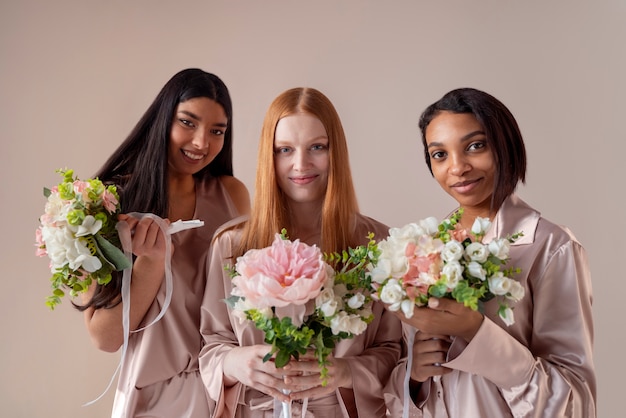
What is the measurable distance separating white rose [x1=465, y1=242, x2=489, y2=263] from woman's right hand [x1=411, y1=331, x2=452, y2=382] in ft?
A: 1.63

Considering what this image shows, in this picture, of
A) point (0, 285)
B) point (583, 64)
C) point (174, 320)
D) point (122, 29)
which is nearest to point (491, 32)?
point (583, 64)

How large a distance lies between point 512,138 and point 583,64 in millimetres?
2153

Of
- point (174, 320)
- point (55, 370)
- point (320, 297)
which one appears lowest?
point (55, 370)

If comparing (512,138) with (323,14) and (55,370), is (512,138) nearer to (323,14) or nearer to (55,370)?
(323,14)

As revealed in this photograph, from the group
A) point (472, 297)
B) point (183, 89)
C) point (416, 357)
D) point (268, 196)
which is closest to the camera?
point (472, 297)

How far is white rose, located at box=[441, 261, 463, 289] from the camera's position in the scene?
7.32 ft

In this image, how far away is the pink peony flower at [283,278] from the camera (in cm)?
233

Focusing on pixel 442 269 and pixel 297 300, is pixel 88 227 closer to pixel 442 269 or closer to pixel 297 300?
pixel 297 300

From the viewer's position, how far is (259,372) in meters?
2.67

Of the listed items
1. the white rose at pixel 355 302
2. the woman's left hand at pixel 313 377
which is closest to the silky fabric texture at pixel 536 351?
the woman's left hand at pixel 313 377

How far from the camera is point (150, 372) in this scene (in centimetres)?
305

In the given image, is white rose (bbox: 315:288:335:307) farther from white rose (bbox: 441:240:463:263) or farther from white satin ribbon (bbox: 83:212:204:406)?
white satin ribbon (bbox: 83:212:204:406)

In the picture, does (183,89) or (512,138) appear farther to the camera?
(183,89)

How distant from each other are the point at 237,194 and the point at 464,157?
122cm
